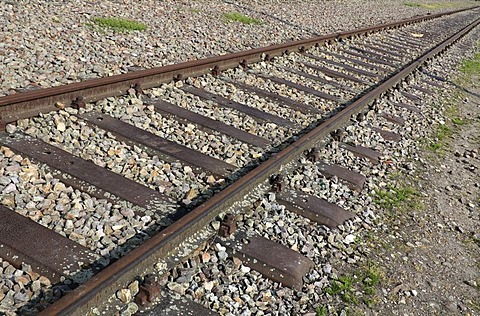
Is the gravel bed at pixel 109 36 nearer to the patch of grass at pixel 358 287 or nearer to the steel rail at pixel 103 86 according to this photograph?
the steel rail at pixel 103 86

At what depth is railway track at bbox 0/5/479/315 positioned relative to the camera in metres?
3.35

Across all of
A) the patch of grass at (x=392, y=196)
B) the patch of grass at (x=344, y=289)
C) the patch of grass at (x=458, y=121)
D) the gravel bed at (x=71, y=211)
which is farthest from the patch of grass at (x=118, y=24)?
the patch of grass at (x=344, y=289)

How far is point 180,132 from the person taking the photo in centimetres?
571

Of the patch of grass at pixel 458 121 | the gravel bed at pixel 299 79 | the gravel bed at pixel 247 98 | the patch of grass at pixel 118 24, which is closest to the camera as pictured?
the gravel bed at pixel 247 98

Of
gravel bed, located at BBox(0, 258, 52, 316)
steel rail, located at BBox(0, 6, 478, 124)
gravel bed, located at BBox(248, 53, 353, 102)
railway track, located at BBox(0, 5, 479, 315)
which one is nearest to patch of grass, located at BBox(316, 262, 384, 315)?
railway track, located at BBox(0, 5, 479, 315)

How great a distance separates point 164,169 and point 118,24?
643cm

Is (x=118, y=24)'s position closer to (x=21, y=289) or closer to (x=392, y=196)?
(x=392, y=196)

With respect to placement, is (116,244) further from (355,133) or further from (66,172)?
(355,133)

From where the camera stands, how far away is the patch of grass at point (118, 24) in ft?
33.5

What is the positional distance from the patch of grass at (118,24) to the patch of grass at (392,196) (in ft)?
22.1

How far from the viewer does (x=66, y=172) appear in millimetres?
4340

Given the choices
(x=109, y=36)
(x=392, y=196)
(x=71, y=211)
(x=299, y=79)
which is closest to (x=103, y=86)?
(x=71, y=211)

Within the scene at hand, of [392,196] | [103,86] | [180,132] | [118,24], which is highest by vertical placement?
[103,86]

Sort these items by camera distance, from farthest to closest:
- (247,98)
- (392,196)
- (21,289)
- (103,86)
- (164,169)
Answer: (247,98)
(103,86)
(392,196)
(164,169)
(21,289)
